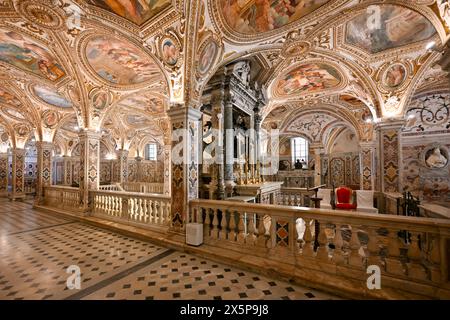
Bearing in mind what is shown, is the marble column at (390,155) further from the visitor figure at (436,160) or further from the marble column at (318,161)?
the marble column at (318,161)

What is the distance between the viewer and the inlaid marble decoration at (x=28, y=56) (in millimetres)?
5392

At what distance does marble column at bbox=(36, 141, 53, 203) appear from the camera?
10.3 metres

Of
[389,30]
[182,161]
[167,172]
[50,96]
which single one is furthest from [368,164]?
[50,96]

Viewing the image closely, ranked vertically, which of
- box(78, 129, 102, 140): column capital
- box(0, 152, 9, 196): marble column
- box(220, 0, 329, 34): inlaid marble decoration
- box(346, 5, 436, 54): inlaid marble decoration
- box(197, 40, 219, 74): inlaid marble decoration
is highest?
box(346, 5, 436, 54): inlaid marble decoration

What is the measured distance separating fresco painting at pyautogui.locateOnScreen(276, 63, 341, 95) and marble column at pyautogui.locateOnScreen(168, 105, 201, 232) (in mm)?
5058

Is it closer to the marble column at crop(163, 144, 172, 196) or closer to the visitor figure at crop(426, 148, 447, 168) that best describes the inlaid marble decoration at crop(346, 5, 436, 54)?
the visitor figure at crop(426, 148, 447, 168)

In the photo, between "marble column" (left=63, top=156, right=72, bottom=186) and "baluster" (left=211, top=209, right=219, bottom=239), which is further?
"marble column" (left=63, top=156, right=72, bottom=186)

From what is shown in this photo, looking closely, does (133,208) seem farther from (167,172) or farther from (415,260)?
(167,172)

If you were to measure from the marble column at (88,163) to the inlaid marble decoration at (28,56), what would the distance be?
7.71 feet

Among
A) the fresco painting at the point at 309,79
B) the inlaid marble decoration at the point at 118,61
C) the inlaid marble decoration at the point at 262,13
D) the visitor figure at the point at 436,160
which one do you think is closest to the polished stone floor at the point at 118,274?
the inlaid marble decoration at the point at 118,61

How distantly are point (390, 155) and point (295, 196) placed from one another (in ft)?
12.3

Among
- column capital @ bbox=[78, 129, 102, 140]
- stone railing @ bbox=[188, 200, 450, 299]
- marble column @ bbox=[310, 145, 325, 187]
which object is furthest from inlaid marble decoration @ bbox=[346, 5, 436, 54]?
marble column @ bbox=[310, 145, 325, 187]

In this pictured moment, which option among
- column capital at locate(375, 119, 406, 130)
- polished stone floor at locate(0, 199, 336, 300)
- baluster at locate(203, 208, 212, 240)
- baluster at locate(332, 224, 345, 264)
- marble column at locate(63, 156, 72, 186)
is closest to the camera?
polished stone floor at locate(0, 199, 336, 300)

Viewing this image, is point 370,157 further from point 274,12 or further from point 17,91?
point 17,91
